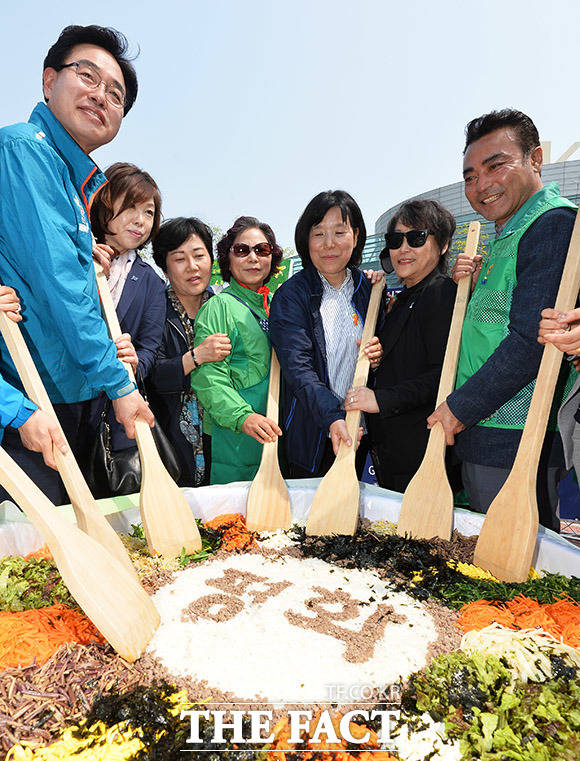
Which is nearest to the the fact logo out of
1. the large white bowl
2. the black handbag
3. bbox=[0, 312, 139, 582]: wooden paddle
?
bbox=[0, 312, 139, 582]: wooden paddle

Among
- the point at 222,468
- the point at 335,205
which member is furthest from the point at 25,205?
the point at 222,468

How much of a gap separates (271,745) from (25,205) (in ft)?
6.42

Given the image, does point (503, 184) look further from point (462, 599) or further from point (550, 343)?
point (462, 599)

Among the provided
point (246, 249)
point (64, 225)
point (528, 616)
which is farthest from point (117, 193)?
point (528, 616)

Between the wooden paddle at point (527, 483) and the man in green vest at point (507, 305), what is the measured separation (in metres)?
0.10

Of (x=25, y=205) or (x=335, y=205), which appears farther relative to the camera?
(x=335, y=205)

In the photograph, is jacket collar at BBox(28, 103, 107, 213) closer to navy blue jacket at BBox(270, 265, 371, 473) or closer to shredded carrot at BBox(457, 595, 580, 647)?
navy blue jacket at BBox(270, 265, 371, 473)

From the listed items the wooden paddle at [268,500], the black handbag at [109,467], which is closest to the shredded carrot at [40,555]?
the black handbag at [109,467]

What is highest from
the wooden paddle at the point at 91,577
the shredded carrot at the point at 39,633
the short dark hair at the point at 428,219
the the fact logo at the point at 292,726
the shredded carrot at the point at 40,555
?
the short dark hair at the point at 428,219

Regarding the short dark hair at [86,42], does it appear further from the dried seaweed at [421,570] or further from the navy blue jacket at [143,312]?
the dried seaweed at [421,570]

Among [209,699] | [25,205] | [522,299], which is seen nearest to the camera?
[209,699]

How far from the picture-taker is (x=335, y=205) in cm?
275

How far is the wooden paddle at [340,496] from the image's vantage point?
245 cm

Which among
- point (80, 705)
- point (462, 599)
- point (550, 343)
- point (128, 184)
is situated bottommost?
point (80, 705)
